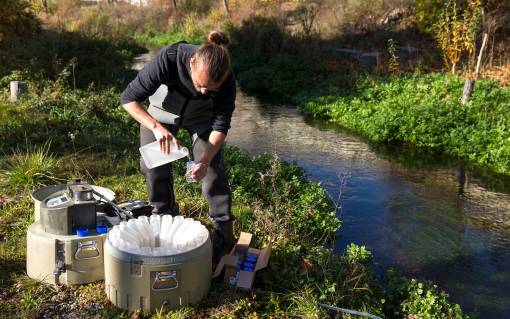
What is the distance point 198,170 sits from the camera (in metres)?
3.42

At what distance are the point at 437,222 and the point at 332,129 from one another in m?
4.78

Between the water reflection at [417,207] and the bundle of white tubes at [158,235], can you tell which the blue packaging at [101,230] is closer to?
the bundle of white tubes at [158,235]

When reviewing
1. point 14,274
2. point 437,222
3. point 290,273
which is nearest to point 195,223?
point 290,273

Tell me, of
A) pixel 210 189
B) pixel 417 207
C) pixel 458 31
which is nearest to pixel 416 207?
pixel 417 207

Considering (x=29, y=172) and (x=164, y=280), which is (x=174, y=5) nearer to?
(x=29, y=172)

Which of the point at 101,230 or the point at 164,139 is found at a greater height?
the point at 164,139

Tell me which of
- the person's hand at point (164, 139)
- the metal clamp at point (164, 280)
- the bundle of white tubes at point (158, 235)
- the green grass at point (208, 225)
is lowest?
the green grass at point (208, 225)

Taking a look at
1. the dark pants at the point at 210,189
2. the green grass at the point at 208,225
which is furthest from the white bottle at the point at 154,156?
the green grass at the point at 208,225

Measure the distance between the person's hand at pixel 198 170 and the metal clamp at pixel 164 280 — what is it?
65cm

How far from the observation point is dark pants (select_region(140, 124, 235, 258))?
144 inches

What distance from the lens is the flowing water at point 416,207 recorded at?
4.91m

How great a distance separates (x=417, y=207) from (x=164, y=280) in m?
4.21

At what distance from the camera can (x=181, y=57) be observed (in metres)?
3.36

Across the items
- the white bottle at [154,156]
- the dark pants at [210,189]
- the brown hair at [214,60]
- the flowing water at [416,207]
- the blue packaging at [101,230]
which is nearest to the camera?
the brown hair at [214,60]
